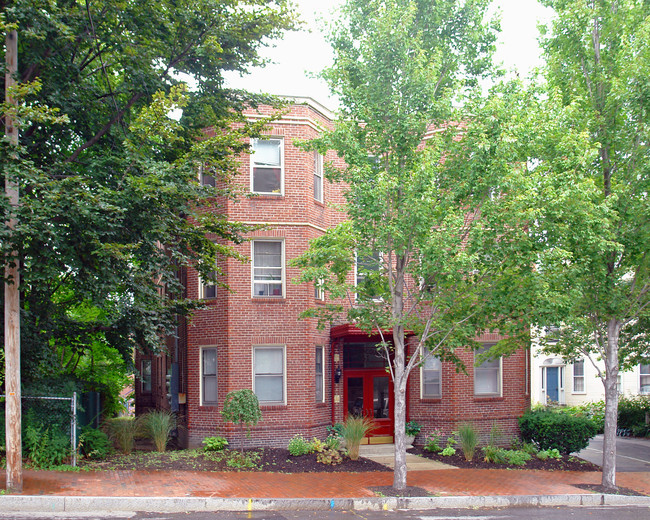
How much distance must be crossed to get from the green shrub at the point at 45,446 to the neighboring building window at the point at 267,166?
8.24 metres

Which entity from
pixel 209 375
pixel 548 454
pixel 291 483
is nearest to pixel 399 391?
pixel 291 483

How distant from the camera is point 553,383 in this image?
108 ft

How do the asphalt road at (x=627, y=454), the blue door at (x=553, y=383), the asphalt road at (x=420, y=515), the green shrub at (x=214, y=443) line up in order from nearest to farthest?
the asphalt road at (x=420, y=515)
the green shrub at (x=214, y=443)
the asphalt road at (x=627, y=454)
the blue door at (x=553, y=383)

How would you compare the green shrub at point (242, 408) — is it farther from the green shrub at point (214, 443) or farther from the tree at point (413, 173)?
the tree at point (413, 173)

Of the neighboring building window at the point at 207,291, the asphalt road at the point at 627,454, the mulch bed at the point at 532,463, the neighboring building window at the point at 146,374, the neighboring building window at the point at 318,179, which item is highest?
the neighboring building window at the point at 318,179

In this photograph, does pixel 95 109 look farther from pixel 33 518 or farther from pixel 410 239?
pixel 33 518

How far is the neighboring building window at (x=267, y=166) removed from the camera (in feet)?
61.9

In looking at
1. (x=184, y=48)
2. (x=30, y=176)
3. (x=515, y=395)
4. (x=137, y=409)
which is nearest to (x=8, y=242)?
(x=30, y=176)

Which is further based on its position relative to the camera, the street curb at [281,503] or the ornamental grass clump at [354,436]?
the ornamental grass clump at [354,436]

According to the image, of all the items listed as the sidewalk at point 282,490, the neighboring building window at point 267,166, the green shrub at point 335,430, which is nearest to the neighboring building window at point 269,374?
the green shrub at point 335,430

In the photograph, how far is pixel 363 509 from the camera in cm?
1228

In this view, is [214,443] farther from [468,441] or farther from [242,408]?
[468,441]

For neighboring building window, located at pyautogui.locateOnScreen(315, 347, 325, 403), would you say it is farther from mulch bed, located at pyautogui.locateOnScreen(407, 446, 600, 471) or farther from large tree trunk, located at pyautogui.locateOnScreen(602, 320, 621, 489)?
large tree trunk, located at pyautogui.locateOnScreen(602, 320, 621, 489)

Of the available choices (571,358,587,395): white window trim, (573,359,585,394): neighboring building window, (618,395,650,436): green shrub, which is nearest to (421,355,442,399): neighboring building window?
(618,395,650,436): green shrub
